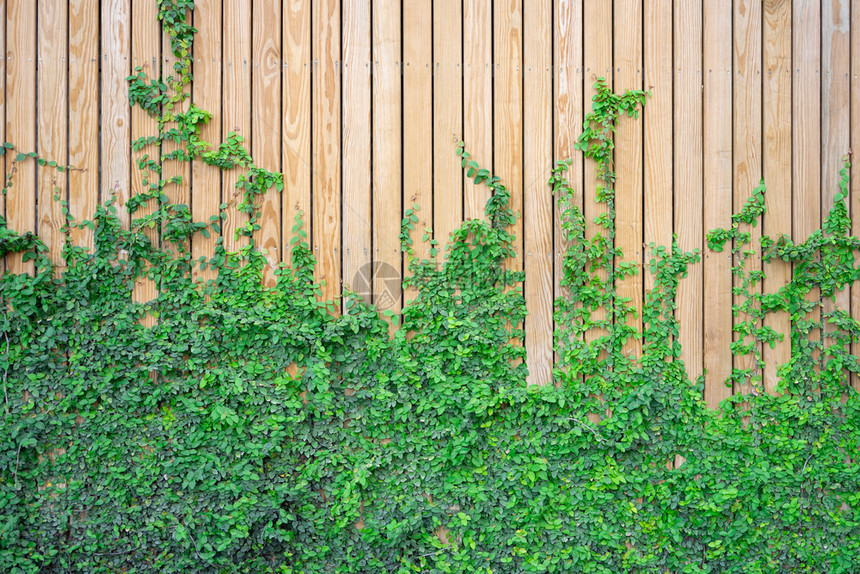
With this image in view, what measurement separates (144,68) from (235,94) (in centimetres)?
52

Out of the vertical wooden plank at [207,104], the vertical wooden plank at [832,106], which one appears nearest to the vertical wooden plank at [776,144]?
the vertical wooden plank at [832,106]

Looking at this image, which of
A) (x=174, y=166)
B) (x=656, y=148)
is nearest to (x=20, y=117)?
(x=174, y=166)

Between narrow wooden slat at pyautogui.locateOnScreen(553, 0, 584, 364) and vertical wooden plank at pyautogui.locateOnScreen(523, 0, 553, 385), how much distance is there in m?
0.04

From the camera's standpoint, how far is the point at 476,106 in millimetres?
2906

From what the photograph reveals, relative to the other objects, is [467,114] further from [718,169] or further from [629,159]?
[718,169]

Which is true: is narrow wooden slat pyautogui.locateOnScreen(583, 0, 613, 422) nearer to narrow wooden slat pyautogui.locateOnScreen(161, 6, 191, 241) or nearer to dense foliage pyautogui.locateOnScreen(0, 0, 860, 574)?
dense foliage pyautogui.locateOnScreen(0, 0, 860, 574)

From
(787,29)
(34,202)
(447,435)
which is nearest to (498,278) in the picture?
(447,435)

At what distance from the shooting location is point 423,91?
2.89m

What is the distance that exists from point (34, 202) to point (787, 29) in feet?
14.6

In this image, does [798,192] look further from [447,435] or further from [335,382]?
[335,382]

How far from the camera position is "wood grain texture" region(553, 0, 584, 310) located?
2941 millimetres

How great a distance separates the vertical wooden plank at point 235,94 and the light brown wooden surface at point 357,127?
0.54 meters

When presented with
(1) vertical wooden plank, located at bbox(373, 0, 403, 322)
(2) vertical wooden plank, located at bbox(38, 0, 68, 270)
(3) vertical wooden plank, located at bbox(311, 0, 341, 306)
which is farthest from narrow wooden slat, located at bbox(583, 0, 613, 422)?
(2) vertical wooden plank, located at bbox(38, 0, 68, 270)

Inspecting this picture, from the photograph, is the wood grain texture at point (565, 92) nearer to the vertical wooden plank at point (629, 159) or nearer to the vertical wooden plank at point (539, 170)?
the vertical wooden plank at point (539, 170)
